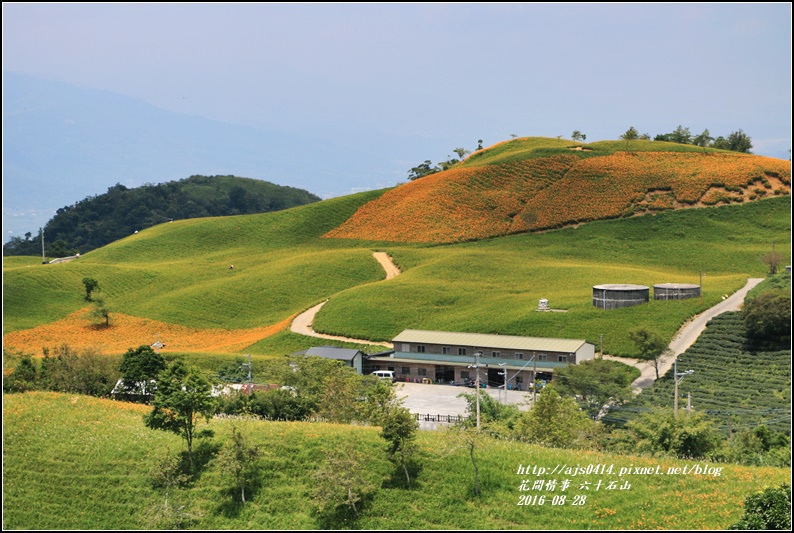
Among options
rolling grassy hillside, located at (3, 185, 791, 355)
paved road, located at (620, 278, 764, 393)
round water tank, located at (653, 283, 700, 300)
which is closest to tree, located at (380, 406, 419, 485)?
paved road, located at (620, 278, 764, 393)

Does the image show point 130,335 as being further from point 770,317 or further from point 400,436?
point 770,317

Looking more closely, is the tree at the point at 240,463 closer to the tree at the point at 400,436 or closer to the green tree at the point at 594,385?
the tree at the point at 400,436

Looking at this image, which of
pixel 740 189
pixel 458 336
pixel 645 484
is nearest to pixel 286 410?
pixel 645 484

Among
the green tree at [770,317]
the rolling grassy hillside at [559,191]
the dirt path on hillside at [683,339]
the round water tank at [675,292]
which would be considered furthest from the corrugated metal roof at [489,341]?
the rolling grassy hillside at [559,191]

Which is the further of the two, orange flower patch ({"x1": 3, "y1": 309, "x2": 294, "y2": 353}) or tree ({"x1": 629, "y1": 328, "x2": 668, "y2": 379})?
orange flower patch ({"x1": 3, "y1": 309, "x2": 294, "y2": 353})

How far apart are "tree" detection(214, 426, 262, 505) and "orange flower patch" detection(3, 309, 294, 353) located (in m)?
37.4

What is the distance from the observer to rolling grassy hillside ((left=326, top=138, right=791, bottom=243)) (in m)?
104

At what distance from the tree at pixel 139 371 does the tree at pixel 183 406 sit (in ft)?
35.3

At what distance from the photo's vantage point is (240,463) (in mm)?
32438

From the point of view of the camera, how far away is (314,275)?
9212 centimetres

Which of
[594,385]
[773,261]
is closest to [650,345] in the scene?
[594,385]

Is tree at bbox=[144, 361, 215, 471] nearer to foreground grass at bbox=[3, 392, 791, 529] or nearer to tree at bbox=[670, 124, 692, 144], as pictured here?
foreground grass at bbox=[3, 392, 791, 529]

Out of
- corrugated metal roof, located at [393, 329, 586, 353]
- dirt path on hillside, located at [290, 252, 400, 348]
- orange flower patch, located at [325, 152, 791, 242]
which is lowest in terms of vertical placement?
corrugated metal roof, located at [393, 329, 586, 353]

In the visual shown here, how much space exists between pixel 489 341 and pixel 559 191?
51635mm
